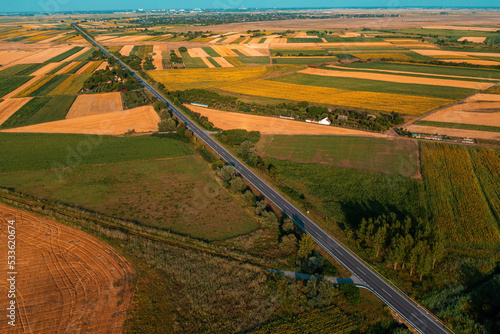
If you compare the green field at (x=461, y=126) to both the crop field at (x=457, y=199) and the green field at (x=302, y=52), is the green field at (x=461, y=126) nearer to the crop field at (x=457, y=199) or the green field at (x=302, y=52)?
the crop field at (x=457, y=199)

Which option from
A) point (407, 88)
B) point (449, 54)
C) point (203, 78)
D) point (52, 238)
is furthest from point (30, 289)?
point (449, 54)

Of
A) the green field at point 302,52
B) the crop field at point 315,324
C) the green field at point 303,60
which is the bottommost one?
the crop field at point 315,324

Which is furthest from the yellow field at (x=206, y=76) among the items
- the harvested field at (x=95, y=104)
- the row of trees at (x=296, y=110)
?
the harvested field at (x=95, y=104)

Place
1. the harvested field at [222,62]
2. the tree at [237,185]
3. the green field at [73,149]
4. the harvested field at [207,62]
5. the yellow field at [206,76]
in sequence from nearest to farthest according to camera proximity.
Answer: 1. the tree at [237,185]
2. the green field at [73,149]
3. the yellow field at [206,76]
4. the harvested field at [222,62]
5. the harvested field at [207,62]

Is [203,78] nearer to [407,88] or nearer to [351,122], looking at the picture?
[351,122]

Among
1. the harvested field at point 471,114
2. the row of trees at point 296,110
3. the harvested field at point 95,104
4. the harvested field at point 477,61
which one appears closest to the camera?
the row of trees at point 296,110

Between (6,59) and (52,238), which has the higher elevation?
(6,59)

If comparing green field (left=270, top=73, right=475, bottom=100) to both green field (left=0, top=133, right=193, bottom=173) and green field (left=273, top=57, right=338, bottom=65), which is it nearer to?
green field (left=273, top=57, right=338, bottom=65)

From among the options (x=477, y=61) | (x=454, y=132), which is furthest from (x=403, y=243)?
(x=477, y=61)
